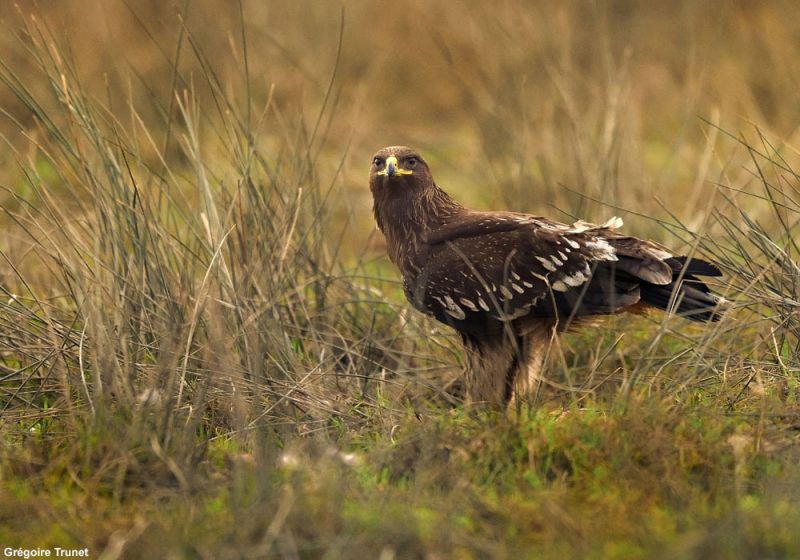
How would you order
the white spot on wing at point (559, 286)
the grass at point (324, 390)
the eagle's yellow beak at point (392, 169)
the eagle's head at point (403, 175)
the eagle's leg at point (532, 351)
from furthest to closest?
1. the eagle's head at point (403, 175)
2. the eagle's yellow beak at point (392, 169)
3. the eagle's leg at point (532, 351)
4. the white spot on wing at point (559, 286)
5. the grass at point (324, 390)

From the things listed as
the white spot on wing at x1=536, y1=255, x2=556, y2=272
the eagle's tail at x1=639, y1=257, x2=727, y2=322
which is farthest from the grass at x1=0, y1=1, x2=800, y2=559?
the white spot on wing at x1=536, y1=255, x2=556, y2=272

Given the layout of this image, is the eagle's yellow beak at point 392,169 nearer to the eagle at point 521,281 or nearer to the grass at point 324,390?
the eagle at point 521,281

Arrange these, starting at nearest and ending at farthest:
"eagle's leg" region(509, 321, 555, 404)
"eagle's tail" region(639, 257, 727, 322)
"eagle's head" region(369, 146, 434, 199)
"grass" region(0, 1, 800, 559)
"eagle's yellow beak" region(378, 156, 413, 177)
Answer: "grass" region(0, 1, 800, 559), "eagle's tail" region(639, 257, 727, 322), "eagle's leg" region(509, 321, 555, 404), "eagle's yellow beak" region(378, 156, 413, 177), "eagle's head" region(369, 146, 434, 199)

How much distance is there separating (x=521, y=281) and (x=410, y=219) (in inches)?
26.6

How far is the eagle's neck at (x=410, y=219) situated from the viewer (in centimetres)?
513

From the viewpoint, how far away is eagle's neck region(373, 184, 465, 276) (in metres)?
5.13

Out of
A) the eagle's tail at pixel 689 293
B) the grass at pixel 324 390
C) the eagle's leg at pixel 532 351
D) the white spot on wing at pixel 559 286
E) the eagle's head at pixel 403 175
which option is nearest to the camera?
the grass at pixel 324 390

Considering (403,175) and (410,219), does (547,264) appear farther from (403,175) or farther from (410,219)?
(403,175)

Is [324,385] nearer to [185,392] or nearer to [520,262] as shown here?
[185,392]

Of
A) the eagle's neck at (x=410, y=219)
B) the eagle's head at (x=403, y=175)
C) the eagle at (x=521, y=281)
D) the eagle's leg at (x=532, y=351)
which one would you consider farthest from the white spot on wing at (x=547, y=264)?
the eagle's head at (x=403, y=175)

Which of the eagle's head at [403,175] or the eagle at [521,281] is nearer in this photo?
the eagle at [521,281]

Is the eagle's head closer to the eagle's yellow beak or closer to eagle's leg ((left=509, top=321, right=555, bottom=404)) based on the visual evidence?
the eagle's yellow beak

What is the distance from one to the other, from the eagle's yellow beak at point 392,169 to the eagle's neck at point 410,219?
0.39 ft

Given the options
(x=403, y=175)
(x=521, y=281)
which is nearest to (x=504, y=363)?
(x=521, y=281)
